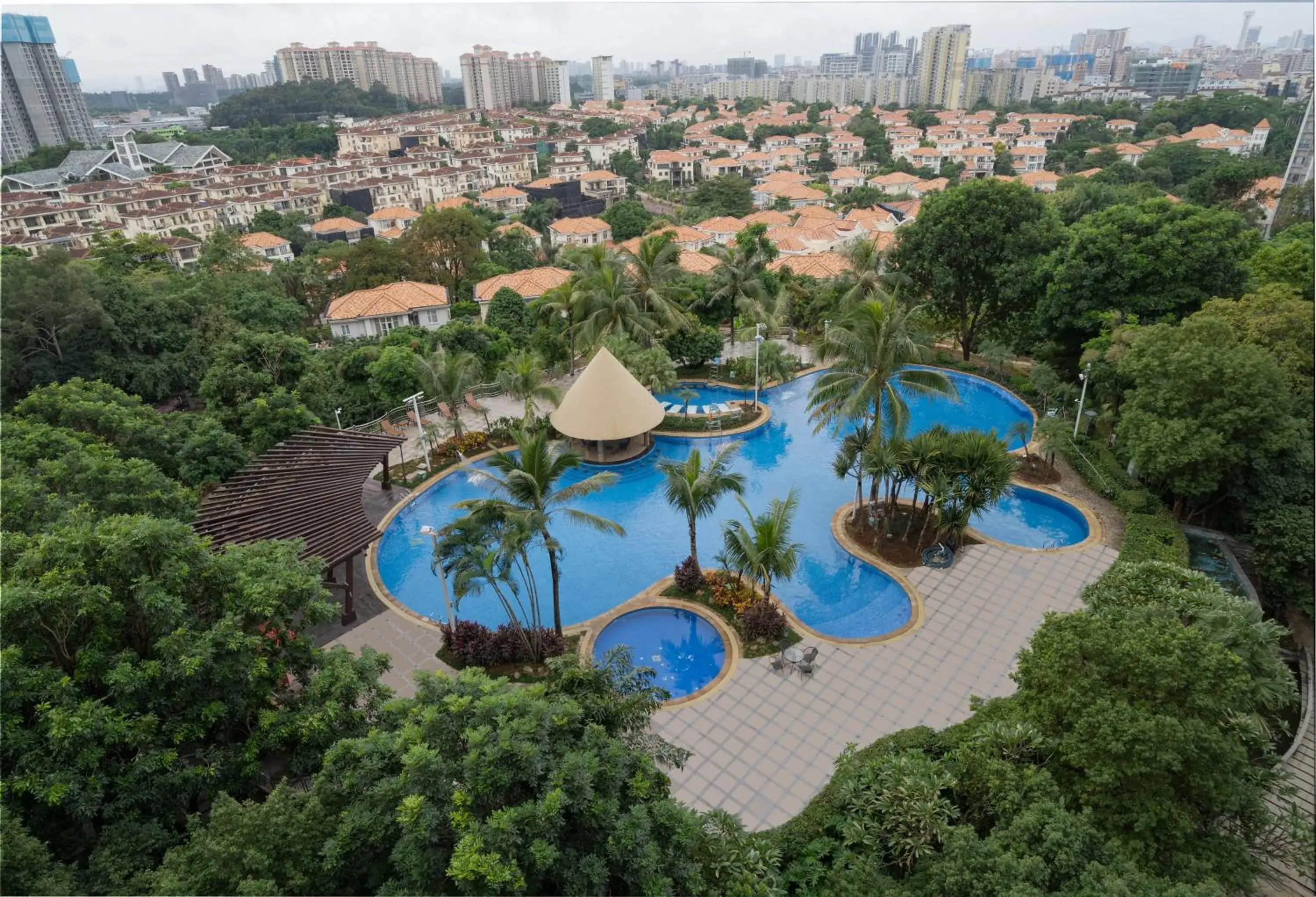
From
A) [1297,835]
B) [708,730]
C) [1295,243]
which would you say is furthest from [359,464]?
[1295,243]

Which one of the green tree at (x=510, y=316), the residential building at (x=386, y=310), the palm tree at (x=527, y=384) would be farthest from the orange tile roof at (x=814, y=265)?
the residential building at (x=386, y=310)

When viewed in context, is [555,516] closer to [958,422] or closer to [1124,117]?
[958,422]

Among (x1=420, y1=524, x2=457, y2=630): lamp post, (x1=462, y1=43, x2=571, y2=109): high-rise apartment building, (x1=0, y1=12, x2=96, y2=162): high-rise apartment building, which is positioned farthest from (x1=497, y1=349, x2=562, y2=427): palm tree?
(x1=462, y1=43, x2=571, y2=109): high-rise apartment building

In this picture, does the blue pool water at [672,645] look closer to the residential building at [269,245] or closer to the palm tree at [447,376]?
the palm tree at [447,376]

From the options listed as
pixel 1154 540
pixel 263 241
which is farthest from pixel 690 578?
pixel 263 241

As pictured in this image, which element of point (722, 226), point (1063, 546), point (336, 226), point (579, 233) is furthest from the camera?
point (336, 226)

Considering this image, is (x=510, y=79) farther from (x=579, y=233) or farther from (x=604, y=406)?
(x=604, y=406)
